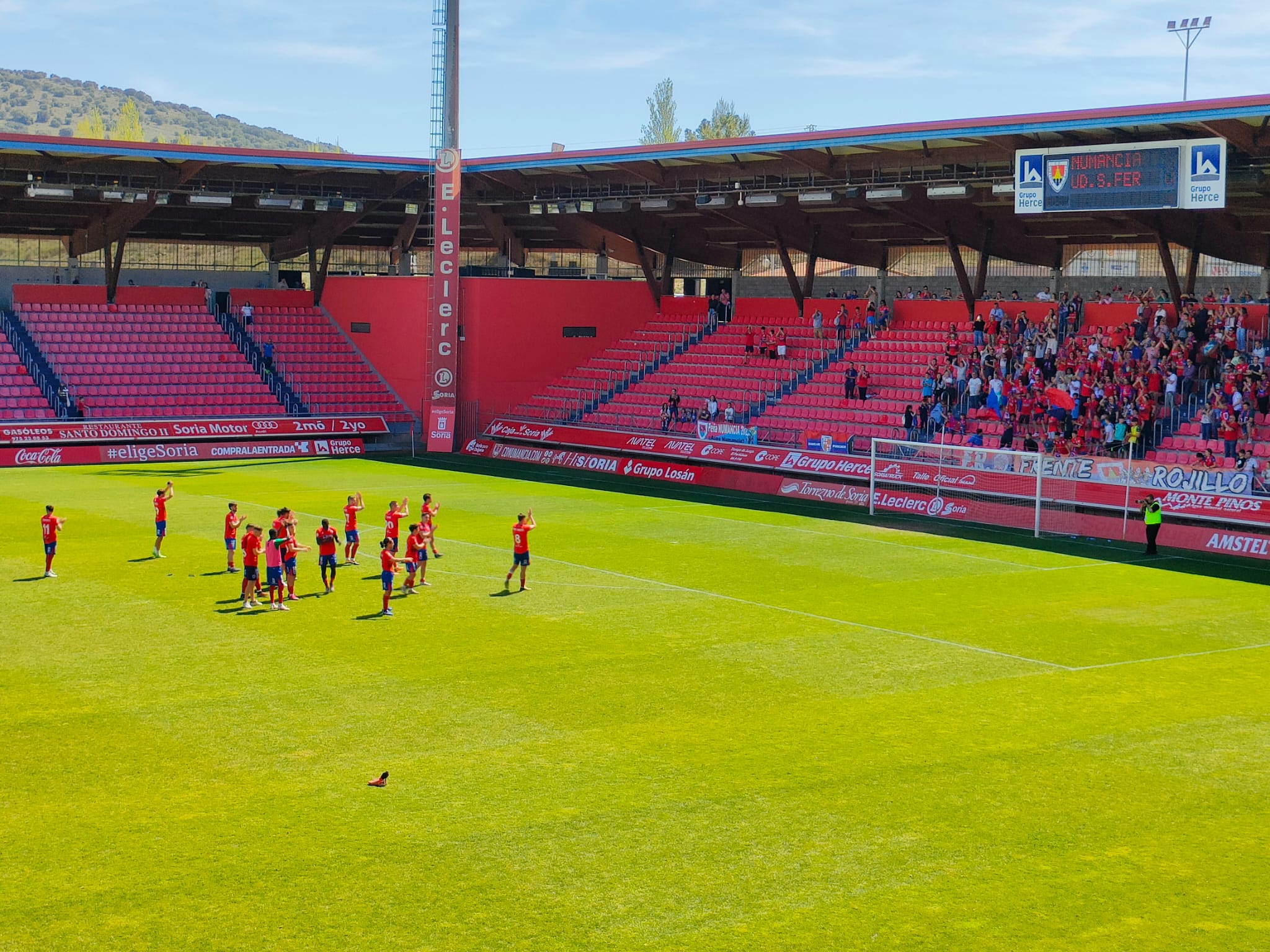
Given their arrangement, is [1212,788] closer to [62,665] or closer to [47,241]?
[62,665]

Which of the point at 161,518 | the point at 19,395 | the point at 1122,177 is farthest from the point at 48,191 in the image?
the point at 1122,177

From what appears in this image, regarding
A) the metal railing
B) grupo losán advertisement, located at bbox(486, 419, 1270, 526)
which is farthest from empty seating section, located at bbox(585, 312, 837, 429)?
the metal railing

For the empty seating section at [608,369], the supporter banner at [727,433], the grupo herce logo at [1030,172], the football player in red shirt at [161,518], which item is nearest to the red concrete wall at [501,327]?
the empty seating section at [608,369]

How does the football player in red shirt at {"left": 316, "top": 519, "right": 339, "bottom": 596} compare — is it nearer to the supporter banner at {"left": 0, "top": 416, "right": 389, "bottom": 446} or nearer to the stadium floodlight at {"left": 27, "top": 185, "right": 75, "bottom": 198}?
the supporter banner at {"left": 0, "top": 416, "right": 389, "bottom": 446}

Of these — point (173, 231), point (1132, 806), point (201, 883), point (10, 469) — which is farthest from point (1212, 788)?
point (173, 231)

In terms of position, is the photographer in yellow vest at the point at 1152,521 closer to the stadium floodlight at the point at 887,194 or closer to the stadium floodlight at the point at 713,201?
the stadium floodlight at the point at 887,194

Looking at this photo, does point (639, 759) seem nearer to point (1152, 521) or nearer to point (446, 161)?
point (1152, 521)

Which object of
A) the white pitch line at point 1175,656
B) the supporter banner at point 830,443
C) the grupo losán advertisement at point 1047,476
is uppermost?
the supporter banner at point 830,443

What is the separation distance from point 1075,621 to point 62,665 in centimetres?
1573

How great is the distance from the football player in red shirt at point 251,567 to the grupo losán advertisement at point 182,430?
88.5ft

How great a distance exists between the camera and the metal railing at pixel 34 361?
161 feet

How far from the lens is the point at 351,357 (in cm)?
5675

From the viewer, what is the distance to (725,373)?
5022 cm

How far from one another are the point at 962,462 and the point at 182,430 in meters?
27.7
